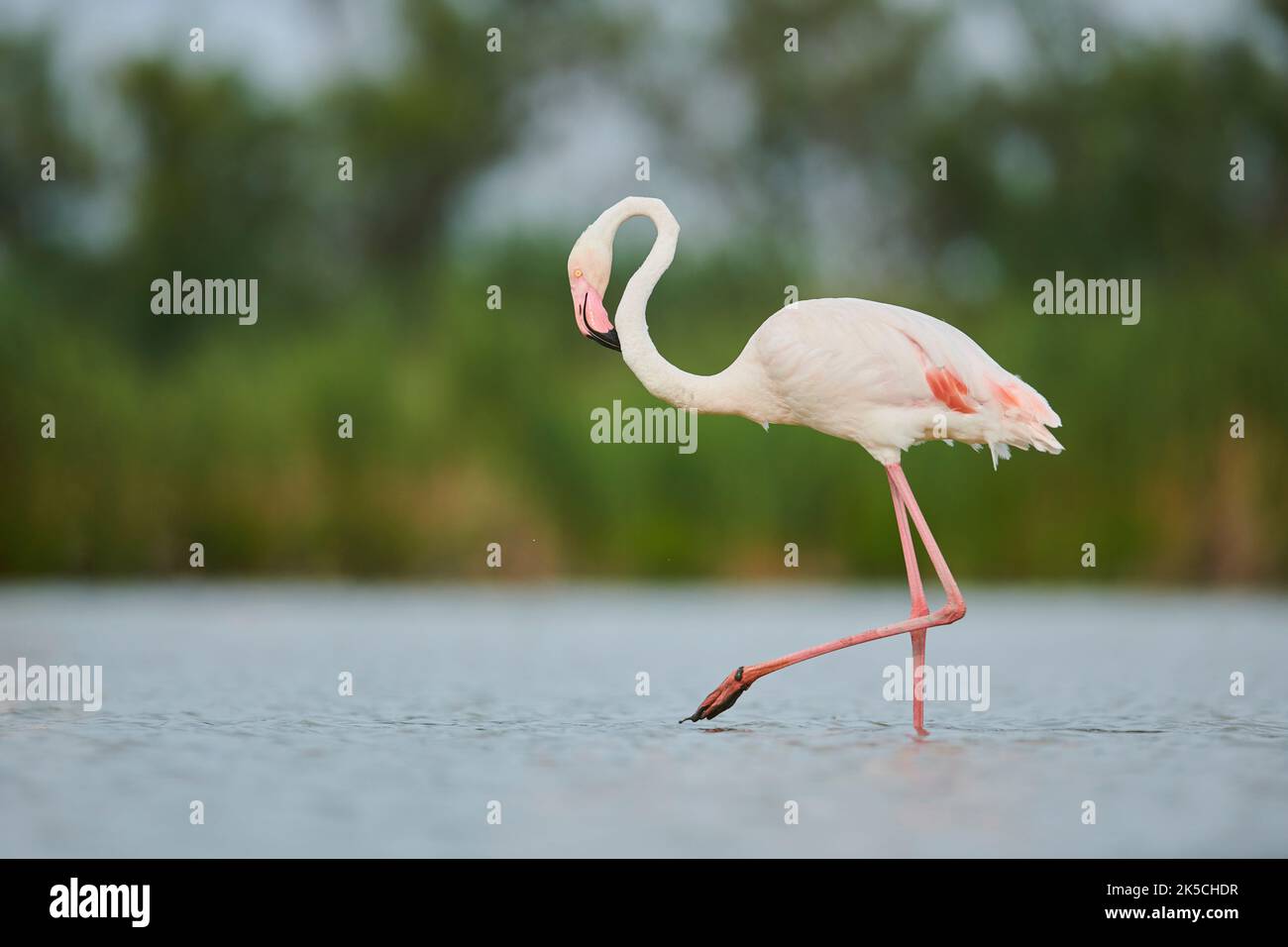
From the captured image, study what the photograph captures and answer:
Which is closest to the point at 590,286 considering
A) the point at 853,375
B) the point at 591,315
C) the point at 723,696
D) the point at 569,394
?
the point at 591,315

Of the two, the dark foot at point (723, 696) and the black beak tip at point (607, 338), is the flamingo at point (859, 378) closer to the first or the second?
the black beak tip at point (607, 338)

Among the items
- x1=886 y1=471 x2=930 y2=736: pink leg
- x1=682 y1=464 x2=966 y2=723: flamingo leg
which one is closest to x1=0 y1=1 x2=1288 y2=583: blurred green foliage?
x1=886 y1=471 x2=930 y2=736: pink leg

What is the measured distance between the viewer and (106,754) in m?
7.49

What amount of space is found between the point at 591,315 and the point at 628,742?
2.09m

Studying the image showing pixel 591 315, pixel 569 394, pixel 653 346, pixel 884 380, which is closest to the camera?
pixel 591 315

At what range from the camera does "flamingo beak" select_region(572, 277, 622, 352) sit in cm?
880

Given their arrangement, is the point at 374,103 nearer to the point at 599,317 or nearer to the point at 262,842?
the point at 599,317

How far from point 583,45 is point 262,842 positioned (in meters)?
29.6

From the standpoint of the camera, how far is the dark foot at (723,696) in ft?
27.5

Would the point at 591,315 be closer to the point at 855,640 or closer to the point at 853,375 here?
the point at 853,375

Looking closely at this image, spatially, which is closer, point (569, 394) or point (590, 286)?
point (590, 286)

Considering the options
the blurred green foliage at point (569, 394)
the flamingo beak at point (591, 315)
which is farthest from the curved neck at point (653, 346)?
the blurred green foliage at point (569, 394)

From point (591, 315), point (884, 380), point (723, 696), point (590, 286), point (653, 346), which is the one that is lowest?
point (723, 696)

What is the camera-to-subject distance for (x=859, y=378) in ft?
29.1
